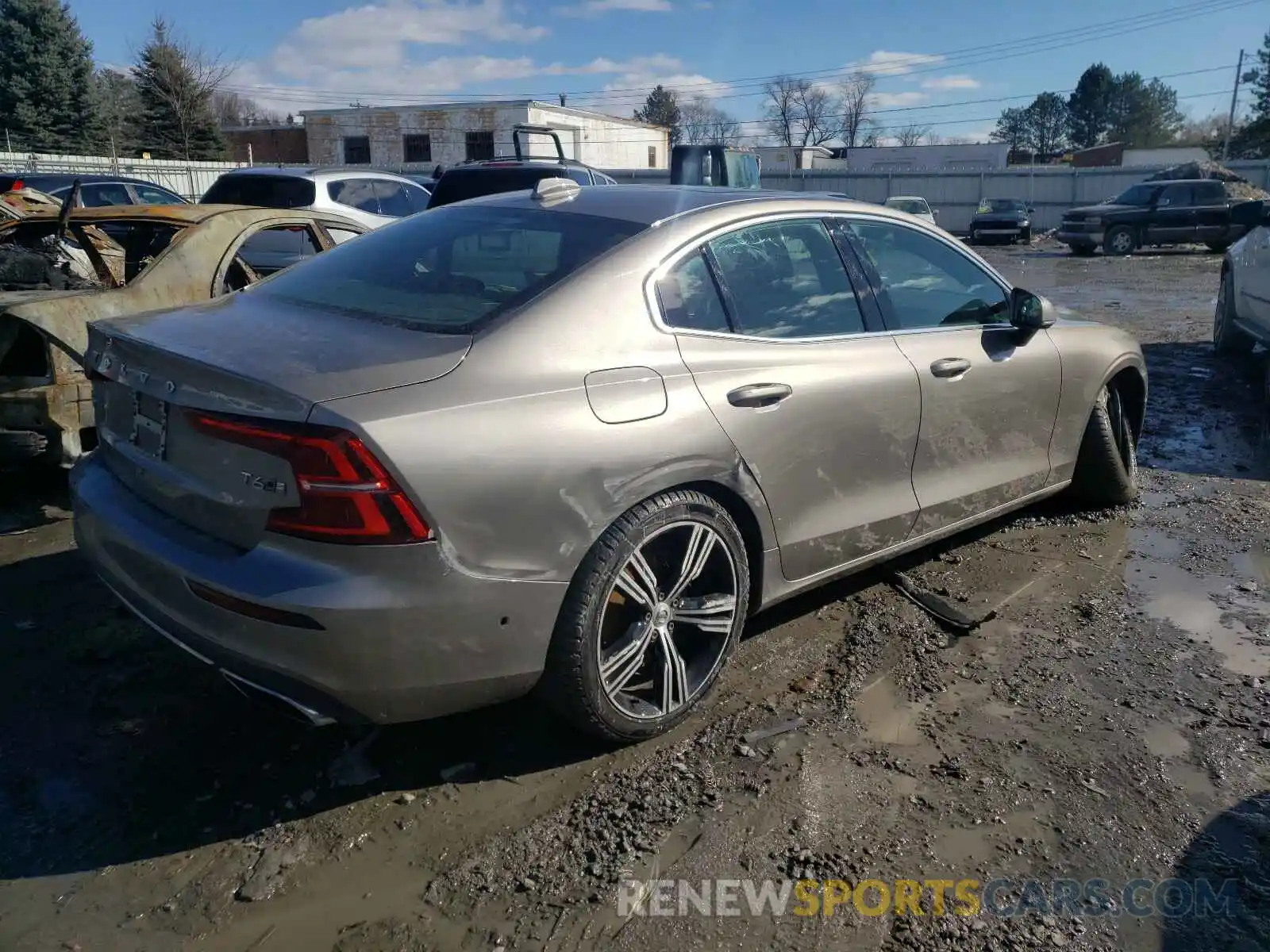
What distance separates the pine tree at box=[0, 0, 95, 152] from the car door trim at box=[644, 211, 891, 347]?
46853 millimetres

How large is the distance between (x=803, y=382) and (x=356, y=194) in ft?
26.8

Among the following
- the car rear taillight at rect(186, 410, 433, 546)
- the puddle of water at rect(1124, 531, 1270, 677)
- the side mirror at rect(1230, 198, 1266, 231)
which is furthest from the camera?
the side mirror at rect(1230, 198, 1266, 231)

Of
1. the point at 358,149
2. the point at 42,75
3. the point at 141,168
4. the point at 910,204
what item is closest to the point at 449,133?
the point at 358,149

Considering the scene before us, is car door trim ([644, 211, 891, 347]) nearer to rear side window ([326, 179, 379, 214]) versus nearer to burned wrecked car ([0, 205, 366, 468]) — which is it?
burned wrecked car ([0, 205, 366, 468])

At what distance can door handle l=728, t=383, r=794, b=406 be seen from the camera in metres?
3.07

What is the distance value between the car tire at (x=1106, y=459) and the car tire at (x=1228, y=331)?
190 inches

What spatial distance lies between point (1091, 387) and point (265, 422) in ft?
12.6

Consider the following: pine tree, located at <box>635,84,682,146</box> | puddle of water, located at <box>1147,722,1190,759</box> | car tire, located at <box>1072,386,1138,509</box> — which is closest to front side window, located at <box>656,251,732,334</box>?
puddle of water, located at <box>1147,722,1190,759</box>

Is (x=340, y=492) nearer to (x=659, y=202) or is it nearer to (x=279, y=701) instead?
(x=279, y=701)

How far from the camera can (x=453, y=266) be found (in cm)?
326

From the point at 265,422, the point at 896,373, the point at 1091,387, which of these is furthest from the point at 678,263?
the point at 1091,387

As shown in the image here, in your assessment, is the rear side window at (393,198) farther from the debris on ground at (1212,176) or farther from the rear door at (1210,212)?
the debris on ground at (1212,176)

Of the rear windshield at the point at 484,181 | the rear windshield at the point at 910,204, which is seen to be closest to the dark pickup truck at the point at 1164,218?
the rear windshield at the point at 910,204

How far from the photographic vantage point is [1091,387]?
468 cm
